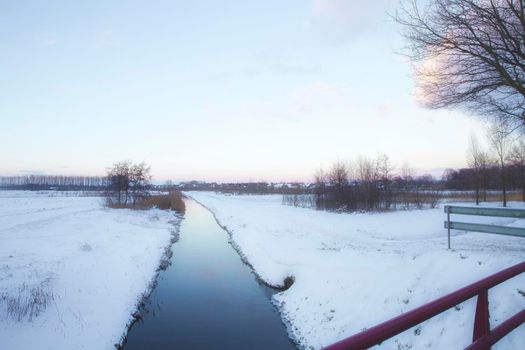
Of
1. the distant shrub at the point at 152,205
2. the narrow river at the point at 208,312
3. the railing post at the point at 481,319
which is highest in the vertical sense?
the railing post at the point at 481,319

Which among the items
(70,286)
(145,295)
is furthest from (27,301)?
(145,295)

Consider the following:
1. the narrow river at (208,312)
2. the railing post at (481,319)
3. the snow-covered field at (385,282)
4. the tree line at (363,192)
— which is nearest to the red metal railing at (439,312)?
the railing post at (481,319)

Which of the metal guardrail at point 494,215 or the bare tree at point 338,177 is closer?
the metal guardrail at point 494,215

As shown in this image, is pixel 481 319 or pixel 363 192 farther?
pixel 363 192

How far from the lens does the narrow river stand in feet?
30.6

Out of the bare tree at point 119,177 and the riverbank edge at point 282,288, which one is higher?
the bare tree at point 119,177

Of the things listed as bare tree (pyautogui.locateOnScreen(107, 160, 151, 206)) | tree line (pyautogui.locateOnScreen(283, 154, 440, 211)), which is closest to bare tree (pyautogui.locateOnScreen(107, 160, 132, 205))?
bare tree (pyautogui.locateOnScreen(107, 160, 151, 206))

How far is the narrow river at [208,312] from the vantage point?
30.6ft

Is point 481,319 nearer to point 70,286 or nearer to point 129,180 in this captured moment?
point 70,286

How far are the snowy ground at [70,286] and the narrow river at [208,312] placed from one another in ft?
2.27

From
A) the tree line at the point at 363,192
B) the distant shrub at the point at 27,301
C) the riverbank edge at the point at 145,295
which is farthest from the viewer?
the tree line at the point at 363,192

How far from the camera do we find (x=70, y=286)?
11.6 meters

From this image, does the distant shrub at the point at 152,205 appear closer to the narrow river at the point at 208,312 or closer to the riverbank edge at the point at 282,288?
the riverbank edge at the point at 282,288

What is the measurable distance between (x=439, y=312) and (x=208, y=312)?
9.58 meters
